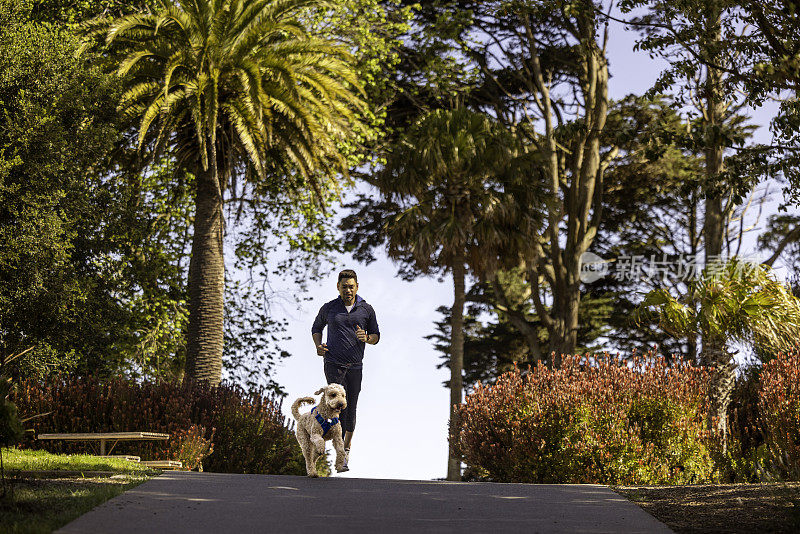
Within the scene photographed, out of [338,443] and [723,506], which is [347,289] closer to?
[338,443]

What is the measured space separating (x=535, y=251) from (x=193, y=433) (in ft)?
52.3

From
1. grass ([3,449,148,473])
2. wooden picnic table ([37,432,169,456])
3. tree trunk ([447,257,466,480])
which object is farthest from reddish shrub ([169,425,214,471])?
tree trunk ([447,257,466,480])

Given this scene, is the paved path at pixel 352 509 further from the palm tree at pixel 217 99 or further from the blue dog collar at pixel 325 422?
the palm tree at pixel 217 99

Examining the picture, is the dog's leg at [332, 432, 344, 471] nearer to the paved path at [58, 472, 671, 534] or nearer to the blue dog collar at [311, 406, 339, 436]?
the blue dog collar at [311, 406, 339, 436]

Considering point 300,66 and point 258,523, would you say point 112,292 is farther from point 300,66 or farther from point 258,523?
point 258,523

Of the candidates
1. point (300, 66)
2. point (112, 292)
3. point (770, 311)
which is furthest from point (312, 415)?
point (112, 292)

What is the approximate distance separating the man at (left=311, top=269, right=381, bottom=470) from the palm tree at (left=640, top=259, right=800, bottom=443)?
7257 mm

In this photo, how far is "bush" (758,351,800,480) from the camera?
13757 millimetres

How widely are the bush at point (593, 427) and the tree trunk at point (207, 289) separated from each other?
7.08 metres

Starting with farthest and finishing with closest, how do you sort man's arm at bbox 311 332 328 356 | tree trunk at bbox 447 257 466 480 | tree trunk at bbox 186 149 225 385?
tree trunk at bbox 447 257 466 480 → tree trunk at bbox 186 149 225 385 → man's arm at bbox 311 332 328 356

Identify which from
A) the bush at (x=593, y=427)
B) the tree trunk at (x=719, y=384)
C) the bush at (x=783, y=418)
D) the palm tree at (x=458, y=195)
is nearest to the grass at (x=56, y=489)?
the bush at (x=593, y=427)

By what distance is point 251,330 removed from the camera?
2758 centimetres

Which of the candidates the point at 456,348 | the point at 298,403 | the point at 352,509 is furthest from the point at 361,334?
the point at 456,348

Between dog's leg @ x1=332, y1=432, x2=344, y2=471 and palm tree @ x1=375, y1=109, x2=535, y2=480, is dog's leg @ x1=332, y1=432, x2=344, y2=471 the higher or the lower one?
the lower one
